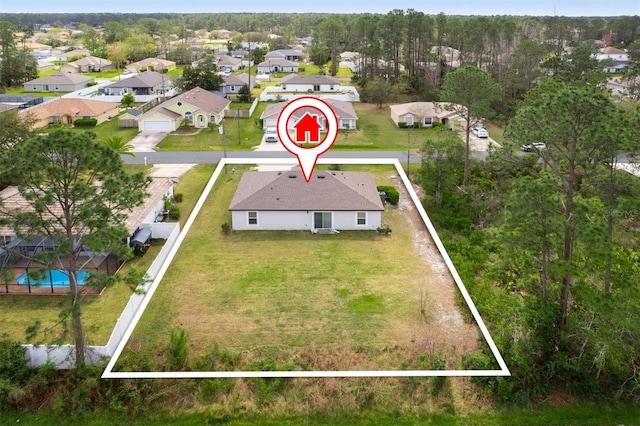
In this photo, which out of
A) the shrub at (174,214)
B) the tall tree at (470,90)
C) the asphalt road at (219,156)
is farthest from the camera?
the asphalt road at (219,156)

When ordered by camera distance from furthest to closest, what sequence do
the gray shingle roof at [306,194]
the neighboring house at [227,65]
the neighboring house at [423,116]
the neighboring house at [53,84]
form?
the neighboring house at [227,65] < the neighboring house at [53,84] < the neighboring house at [423,116] < the gray shingle roof at [306,194]

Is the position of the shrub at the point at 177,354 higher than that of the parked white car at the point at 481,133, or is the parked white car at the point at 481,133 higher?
the parked white car at the point at 481,133

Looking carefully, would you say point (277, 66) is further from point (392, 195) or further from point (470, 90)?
point (392, 195)

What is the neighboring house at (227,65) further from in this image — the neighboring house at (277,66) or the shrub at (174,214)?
the shrub at (174,214)

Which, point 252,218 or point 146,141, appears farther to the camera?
point 146,141

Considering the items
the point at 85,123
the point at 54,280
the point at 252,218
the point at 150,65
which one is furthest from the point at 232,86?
the point at 54,280

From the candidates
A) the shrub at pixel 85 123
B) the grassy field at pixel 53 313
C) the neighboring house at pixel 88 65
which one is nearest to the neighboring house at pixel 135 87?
the shrub at pixel 85 123

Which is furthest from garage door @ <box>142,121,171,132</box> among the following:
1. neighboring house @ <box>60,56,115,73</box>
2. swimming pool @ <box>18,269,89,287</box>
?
neighboring house @ <box>60,56,115,73</box>
